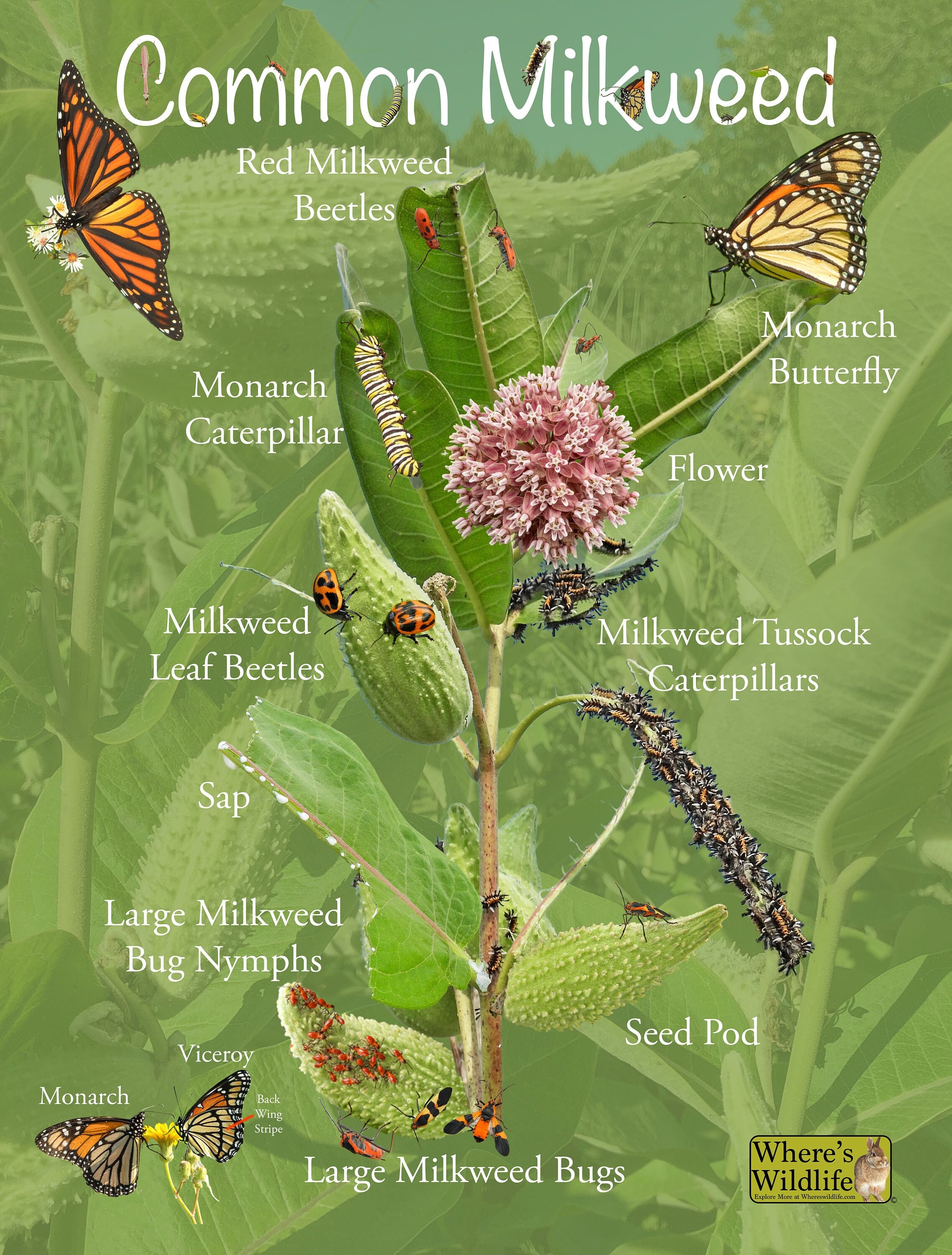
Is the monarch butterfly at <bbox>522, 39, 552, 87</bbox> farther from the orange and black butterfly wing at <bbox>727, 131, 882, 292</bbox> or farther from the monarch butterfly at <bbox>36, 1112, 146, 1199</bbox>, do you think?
the monarch butterfly at <bbox>36, 1112, 146, 1199</bbox>

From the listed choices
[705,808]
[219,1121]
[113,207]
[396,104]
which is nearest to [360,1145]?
[219,1121]

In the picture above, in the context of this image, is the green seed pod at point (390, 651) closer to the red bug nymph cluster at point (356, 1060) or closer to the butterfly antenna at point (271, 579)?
the butterfly antenna at point (271, 579)

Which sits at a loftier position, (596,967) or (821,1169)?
(596,967)

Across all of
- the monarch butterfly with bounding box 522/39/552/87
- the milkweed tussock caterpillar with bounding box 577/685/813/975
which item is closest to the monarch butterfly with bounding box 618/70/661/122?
the monarch butterfly with bounding box 522/39/552/87

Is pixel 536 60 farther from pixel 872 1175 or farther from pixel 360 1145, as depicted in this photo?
pixel 872 1175

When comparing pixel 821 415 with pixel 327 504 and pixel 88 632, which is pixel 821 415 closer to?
pixel 327 504

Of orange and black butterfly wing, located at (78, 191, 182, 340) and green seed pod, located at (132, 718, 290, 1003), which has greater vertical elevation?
orange and black butterfly wing, located at (78, 191, 182, 340)

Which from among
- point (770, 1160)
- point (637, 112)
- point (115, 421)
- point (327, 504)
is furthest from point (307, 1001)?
point (637, 112)

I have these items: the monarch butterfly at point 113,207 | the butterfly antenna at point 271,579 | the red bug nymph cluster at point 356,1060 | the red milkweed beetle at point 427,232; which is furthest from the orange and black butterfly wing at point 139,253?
the red bug nymph cluster at point 356,1060
